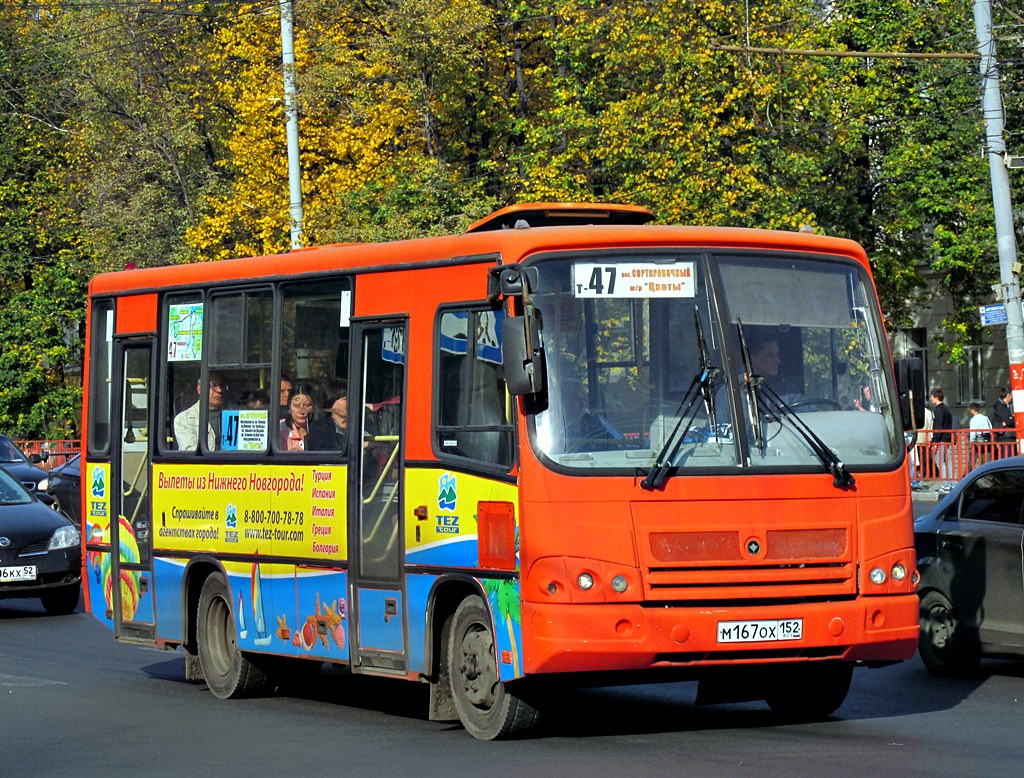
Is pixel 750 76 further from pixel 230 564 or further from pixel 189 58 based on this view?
pixel 230 564

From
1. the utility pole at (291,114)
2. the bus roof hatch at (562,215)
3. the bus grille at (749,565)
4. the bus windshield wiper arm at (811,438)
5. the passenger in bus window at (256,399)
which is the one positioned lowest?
the bus grille at (749,565)

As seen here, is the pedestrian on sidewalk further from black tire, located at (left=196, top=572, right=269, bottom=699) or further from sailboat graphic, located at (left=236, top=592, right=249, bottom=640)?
sailboat graphic, located at (left=236, top=592, right=249, bottom=640)

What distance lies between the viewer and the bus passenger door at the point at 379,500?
10742 millimetres

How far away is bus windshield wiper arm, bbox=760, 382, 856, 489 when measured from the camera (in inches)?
391

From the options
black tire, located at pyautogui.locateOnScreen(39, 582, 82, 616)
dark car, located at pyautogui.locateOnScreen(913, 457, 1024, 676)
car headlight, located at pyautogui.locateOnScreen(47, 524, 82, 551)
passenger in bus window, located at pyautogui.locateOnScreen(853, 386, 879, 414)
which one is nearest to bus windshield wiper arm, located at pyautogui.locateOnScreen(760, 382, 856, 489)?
passenger in bus window, located at pyautogui.locateOnScreen(853, 386, 879, 414)

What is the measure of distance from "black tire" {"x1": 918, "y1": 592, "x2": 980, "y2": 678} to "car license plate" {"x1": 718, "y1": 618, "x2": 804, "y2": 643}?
3.62 m

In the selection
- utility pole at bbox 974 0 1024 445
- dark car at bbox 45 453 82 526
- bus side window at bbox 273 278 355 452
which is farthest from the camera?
dark car at bbox 45 453 82 526

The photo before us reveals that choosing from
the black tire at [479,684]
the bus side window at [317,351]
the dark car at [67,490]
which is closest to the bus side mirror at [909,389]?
the black tire at [479,684]

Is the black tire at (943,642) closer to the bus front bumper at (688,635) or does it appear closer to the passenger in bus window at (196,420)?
the bus front bumper at (688,635)

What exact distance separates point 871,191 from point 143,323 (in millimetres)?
30195

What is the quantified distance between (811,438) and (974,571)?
11.2ft

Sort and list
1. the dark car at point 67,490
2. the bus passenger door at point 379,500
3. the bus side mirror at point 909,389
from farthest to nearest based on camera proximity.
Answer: the dark car at point 67,490
the bus passenger door at point 379,500
the bus side mirror at point 909,389

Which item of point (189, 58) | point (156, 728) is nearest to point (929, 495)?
point (156, 728)

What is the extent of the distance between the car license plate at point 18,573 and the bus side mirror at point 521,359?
1057 cm
